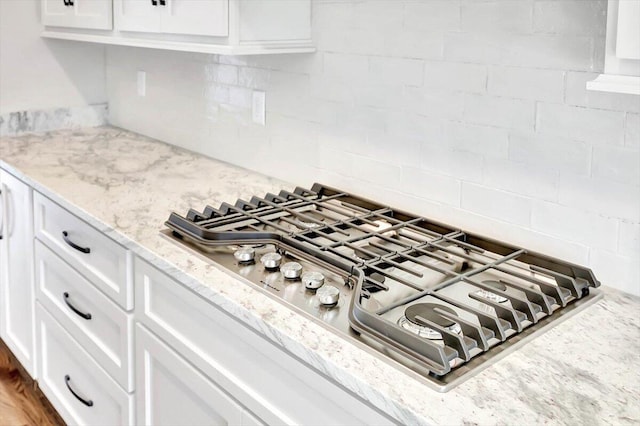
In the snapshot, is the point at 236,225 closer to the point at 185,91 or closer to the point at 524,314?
the point at 524,314

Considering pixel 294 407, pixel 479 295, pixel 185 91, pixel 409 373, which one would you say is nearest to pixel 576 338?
pixel 479 295

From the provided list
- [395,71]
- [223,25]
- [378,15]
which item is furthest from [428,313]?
[223,25]

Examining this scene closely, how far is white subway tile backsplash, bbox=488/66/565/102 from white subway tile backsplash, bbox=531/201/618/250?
250mm

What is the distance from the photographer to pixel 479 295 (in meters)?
1.38

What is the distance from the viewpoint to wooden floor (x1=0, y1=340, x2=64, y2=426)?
257 centimetres

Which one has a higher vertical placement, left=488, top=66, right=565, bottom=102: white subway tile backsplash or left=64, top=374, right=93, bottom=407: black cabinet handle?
left=488, top=66, right=565, bottom=102: white subway tile backsplash

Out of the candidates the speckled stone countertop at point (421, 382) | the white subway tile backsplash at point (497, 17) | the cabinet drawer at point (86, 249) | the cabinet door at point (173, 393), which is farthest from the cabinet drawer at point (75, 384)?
the white subway tile backsplash at point (497, 17)

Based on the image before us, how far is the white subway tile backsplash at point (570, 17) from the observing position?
4.67ft

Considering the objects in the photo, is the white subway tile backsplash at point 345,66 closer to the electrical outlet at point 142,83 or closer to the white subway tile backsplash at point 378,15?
the white subway tile backsplash at point 378,15

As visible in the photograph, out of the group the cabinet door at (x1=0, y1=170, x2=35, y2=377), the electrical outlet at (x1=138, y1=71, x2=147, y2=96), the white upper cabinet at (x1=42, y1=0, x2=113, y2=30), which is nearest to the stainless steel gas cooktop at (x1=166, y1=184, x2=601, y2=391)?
the cabinet door at (x1=0, y1=170, x2=35, y2=377)

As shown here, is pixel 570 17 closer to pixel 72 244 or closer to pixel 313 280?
pixel 313 280

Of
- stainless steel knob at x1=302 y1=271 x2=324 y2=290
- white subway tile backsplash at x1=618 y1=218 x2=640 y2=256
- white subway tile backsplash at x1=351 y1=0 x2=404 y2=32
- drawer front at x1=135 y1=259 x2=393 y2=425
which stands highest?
white subway tile backsplash at x1=351 y1=0 x2=404 y2=32

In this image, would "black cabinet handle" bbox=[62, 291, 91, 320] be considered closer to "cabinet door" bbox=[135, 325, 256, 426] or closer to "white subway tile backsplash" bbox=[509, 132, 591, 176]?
"cabinet door" bbox=[135, 325, 256, 426]

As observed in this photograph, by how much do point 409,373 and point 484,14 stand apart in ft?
3.11
